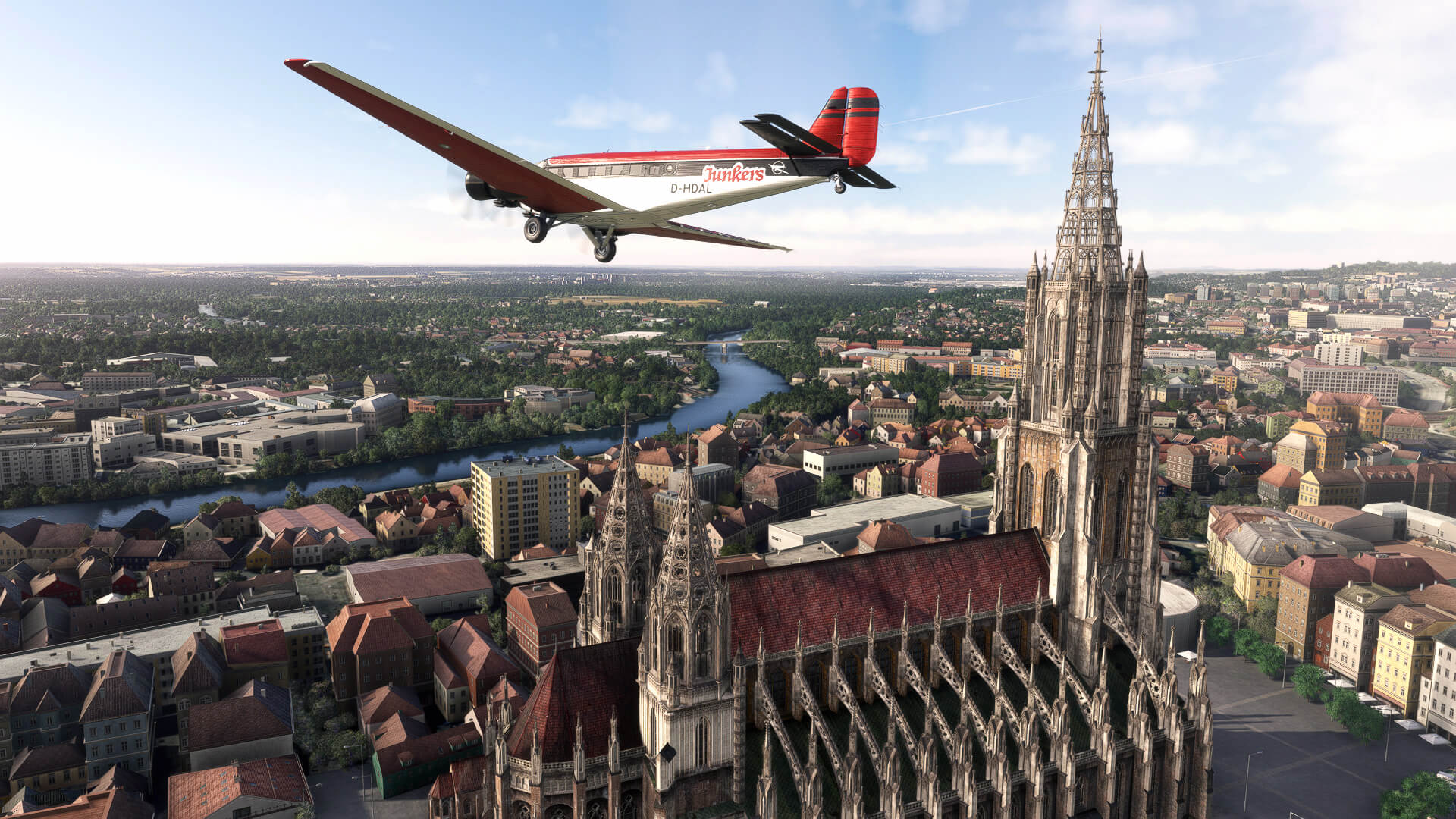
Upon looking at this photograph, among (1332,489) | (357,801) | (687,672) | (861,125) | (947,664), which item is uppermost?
(861,125)

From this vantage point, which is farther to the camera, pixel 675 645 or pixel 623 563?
pixel 623 563

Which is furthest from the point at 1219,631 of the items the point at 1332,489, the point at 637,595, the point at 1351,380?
the point at 1351,380

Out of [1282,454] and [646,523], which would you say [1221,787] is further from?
[1282,454]

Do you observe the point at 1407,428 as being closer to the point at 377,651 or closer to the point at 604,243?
the point at 377,651

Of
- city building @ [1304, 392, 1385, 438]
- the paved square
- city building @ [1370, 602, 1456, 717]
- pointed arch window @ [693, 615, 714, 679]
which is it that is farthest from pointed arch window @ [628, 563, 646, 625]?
city building @ [1304, 392, 1385, 438]

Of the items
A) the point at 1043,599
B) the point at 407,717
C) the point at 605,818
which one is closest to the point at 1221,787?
the point at 1043,599
